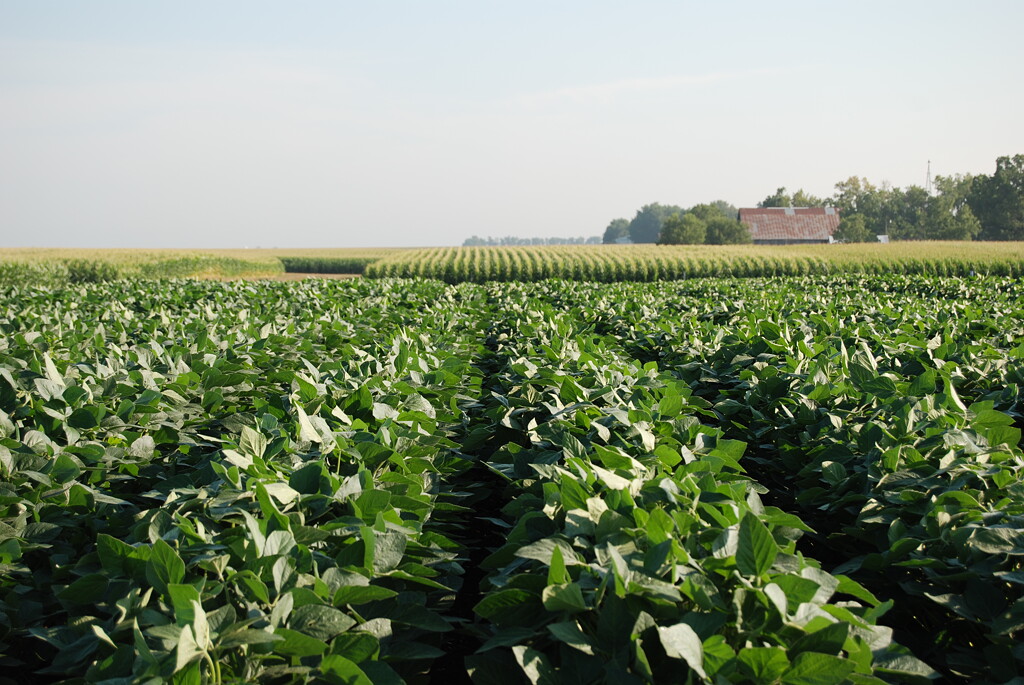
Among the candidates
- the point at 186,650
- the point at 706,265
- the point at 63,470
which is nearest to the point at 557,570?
the point at 186,650

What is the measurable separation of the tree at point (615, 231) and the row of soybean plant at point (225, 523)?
166528 millimetres

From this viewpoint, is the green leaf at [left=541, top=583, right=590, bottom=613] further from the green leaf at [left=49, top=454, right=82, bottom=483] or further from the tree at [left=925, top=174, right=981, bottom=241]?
the tree at [left=925, top=174, right=981, bottom=241]

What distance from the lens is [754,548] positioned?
4.95 ft

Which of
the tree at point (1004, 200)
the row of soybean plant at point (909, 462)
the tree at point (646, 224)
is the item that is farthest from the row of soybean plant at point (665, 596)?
the tree at point (646, 224)

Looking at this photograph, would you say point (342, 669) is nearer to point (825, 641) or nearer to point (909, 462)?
point (825, 641)

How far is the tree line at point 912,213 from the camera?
69250 millimetres

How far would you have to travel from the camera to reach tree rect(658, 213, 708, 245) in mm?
72688

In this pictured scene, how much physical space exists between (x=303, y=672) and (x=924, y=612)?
2.32 m

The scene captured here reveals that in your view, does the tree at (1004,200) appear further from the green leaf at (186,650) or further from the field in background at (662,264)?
the green leaf at (186,650)

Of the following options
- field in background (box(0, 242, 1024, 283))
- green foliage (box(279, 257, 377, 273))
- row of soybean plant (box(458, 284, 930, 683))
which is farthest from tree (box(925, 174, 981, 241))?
row of soybean plant (box(458, 284, 930, 683))

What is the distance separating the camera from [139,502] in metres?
3.11

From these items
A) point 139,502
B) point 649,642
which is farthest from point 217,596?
point 139,502

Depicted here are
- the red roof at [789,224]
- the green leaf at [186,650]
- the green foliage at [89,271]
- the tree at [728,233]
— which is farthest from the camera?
the tree at [728,233]

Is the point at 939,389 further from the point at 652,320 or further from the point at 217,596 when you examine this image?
the point at 217,596
